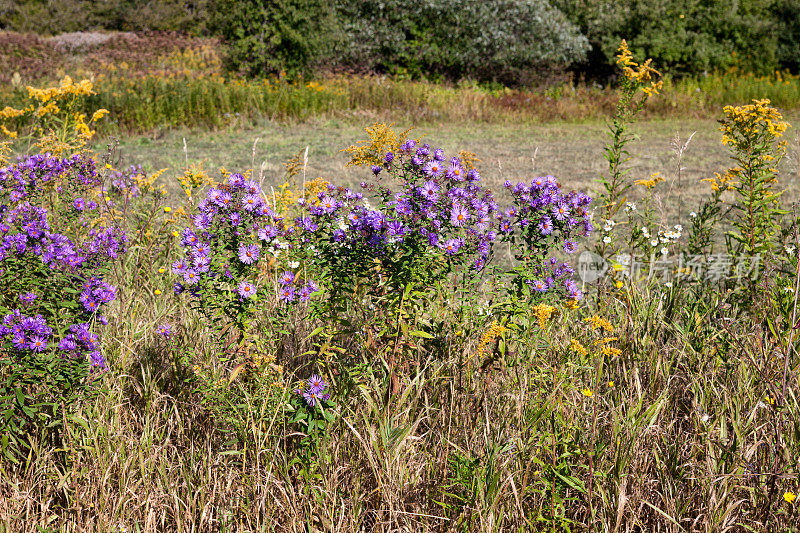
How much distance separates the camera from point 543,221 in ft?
8.07

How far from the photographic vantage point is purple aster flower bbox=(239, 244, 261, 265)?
2.10m

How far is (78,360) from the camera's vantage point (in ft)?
6.93

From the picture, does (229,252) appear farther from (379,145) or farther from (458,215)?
(458,215)

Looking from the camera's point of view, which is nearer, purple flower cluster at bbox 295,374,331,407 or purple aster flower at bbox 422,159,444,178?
purple flower cluster at bbox 295,374,331,407

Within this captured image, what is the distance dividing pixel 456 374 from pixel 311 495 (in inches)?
30.0

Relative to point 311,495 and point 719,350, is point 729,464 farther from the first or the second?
point 311,495

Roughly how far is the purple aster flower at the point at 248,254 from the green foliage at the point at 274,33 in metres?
10.6

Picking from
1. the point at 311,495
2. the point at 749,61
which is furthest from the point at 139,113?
the point at 749,61

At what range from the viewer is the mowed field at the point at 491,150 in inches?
275

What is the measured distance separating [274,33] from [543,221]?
36.0 ft

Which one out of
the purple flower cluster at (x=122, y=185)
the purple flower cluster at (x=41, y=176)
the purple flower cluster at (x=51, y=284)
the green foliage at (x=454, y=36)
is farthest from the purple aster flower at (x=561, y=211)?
the green foliage at (x=454, y=36)

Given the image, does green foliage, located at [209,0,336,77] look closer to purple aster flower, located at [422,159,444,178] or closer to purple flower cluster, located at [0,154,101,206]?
purple flower cluster, located at [0,154,101,206]

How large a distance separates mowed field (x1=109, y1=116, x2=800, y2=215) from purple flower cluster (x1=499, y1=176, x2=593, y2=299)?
331cm
